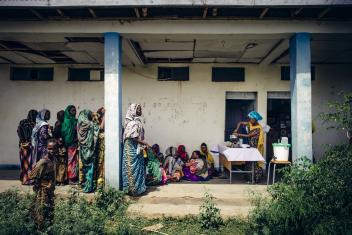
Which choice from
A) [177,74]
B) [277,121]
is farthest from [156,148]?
[277,121]

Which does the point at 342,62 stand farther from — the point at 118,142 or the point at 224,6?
the point at 118,142

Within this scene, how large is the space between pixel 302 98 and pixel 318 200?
9.31 feet

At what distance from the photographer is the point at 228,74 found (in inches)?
385

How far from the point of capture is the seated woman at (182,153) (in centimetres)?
905

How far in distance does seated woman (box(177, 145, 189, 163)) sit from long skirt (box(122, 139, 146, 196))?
8.52 ft

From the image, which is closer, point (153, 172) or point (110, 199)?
point (110, 199)

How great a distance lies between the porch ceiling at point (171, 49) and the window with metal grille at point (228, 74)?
11.5 inches

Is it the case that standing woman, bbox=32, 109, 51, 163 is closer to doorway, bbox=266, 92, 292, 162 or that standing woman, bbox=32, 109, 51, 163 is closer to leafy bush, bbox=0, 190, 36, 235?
leafy bush, bbox=0, 190, 36, 235

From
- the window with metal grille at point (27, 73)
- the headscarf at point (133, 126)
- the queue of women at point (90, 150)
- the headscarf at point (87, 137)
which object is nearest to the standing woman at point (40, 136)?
the queue of women at point (90, 150)

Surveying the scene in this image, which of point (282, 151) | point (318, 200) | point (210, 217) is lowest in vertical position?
point (210, 217)

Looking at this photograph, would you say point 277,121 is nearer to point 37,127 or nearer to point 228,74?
point 228,74

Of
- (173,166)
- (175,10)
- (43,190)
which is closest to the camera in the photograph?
(43,190)

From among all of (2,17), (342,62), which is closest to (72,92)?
(2,17)

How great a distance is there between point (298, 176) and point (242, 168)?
4.16 metres
